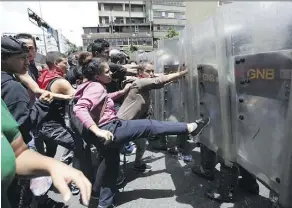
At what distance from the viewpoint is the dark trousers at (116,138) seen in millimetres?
2977

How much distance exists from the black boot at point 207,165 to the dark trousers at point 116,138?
0.73 metres

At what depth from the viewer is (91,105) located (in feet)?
9.36

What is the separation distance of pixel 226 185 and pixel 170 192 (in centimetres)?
79

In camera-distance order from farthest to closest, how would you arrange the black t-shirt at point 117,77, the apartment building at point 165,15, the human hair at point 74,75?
the apartment building at point 165,15, the black t-shirt at point 117,77, the human hair at point 74,75

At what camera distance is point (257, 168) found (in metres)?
2.24

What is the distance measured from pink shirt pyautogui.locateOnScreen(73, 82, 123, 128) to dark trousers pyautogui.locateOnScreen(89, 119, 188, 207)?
10 cm

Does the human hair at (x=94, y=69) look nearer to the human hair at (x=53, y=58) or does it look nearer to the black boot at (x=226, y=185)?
the human hair at (x=53, y=58)

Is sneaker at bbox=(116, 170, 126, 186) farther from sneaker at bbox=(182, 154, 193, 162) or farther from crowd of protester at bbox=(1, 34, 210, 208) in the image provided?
sneaker at bbox=(182, 154, 193, 162)

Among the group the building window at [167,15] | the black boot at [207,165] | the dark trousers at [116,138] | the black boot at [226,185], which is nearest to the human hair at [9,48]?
the dark trousers at [116,138]

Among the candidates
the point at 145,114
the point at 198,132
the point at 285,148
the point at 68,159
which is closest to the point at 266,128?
the point at 285,148

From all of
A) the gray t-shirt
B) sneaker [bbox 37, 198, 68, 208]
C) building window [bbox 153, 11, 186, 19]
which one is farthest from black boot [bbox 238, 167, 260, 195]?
building window [bbox 153, 11, 186, 19]

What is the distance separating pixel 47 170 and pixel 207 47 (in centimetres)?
222

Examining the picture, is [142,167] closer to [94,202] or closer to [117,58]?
[94,202]

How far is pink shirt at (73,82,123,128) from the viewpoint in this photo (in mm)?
2756
